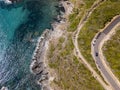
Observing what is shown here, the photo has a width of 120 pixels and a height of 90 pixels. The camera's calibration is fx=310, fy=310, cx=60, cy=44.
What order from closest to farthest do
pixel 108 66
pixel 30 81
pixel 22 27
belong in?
pixel 108 66 → pixel 30 81 → pixel 22 27

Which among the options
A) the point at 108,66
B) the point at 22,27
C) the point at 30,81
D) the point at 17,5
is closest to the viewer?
the point at 108,66

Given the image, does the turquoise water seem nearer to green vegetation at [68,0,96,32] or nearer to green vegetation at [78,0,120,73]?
green vegetation at [68,0,96,32]

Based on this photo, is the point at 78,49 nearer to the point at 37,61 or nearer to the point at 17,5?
the point at 37,61

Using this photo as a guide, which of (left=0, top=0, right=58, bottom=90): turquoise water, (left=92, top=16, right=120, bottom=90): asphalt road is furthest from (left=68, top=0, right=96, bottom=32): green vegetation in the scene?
(left=92, top=16, right=120, bottom=90): asphalt road

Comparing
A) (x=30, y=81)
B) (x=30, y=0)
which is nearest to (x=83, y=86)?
(x=30, y=81)

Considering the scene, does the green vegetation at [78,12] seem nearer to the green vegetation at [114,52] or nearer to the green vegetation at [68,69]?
the green vegetation at [68,69]

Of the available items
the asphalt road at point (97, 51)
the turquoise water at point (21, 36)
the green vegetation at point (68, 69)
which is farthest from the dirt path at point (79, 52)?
the turquoise water at point (21, 36)

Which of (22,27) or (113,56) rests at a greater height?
(22,27)

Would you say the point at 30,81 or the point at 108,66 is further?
the point at 30,81
